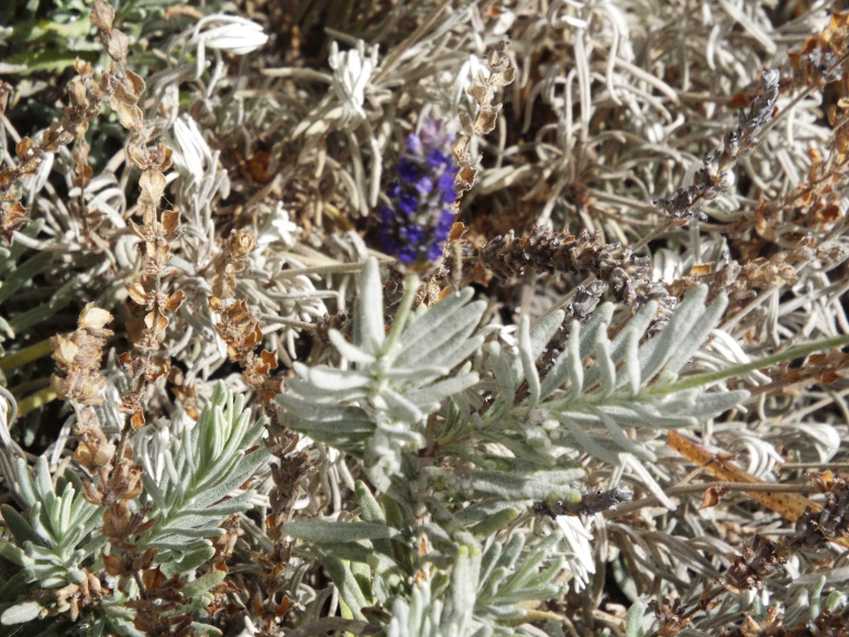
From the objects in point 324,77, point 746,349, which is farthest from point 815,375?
point 324,77

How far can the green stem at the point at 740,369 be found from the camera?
3.97 ft

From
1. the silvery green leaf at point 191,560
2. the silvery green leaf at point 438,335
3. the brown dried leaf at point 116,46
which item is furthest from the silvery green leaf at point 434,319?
the brown dried leaf at point 116,46

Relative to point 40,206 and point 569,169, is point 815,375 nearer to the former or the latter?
point 569,169

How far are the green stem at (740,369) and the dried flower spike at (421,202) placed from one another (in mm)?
367

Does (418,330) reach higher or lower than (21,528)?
higher

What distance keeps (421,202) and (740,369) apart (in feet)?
1.49

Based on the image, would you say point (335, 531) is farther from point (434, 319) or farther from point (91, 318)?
point (91, 318)

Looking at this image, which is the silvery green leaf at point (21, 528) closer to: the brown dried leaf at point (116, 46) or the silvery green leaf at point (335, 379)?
the silvery green leaf at point (335, 379)

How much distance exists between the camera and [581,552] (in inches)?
65.9

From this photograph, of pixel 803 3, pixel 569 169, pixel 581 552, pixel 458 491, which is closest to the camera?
pixel 458 491

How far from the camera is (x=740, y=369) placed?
1.22 meters

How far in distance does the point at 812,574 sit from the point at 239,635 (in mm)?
1036

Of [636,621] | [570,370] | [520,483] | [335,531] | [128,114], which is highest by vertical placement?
[128,114]

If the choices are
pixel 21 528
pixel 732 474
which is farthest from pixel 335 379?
pixel 732 474
